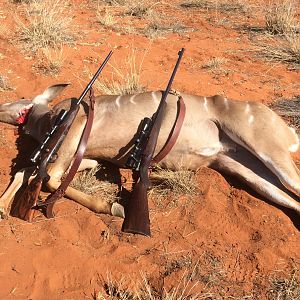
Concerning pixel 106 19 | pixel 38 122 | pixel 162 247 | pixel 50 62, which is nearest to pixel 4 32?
pixel 50 62

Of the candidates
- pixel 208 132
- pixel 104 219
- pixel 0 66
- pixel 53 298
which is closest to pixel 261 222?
pixel 208 132

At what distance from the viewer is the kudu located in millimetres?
5004

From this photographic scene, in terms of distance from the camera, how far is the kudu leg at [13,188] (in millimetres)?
4852

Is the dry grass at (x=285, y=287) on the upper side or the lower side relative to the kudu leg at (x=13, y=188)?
lower

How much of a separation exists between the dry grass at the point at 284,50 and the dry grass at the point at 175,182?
397 centimetres

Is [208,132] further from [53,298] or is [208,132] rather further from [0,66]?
[0,66]

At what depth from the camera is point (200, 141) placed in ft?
17.5

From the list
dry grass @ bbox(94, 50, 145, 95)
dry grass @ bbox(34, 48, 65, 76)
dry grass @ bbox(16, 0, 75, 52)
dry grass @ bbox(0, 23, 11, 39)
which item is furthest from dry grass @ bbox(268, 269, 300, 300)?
dry grass @ bbox(0, 23, 11, 39)

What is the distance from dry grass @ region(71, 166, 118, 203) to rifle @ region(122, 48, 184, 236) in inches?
13.3

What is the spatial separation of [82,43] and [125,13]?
2390mm

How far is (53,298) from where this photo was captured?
3971 mm

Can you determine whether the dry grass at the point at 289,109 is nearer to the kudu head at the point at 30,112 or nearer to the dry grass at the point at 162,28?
the kudu head at the point at 30,112

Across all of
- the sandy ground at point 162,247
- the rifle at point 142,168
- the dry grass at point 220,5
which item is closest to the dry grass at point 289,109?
the sandy ground at point 162,247

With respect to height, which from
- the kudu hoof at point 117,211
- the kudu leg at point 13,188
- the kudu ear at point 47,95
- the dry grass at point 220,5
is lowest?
the dry grass at point 220,5
